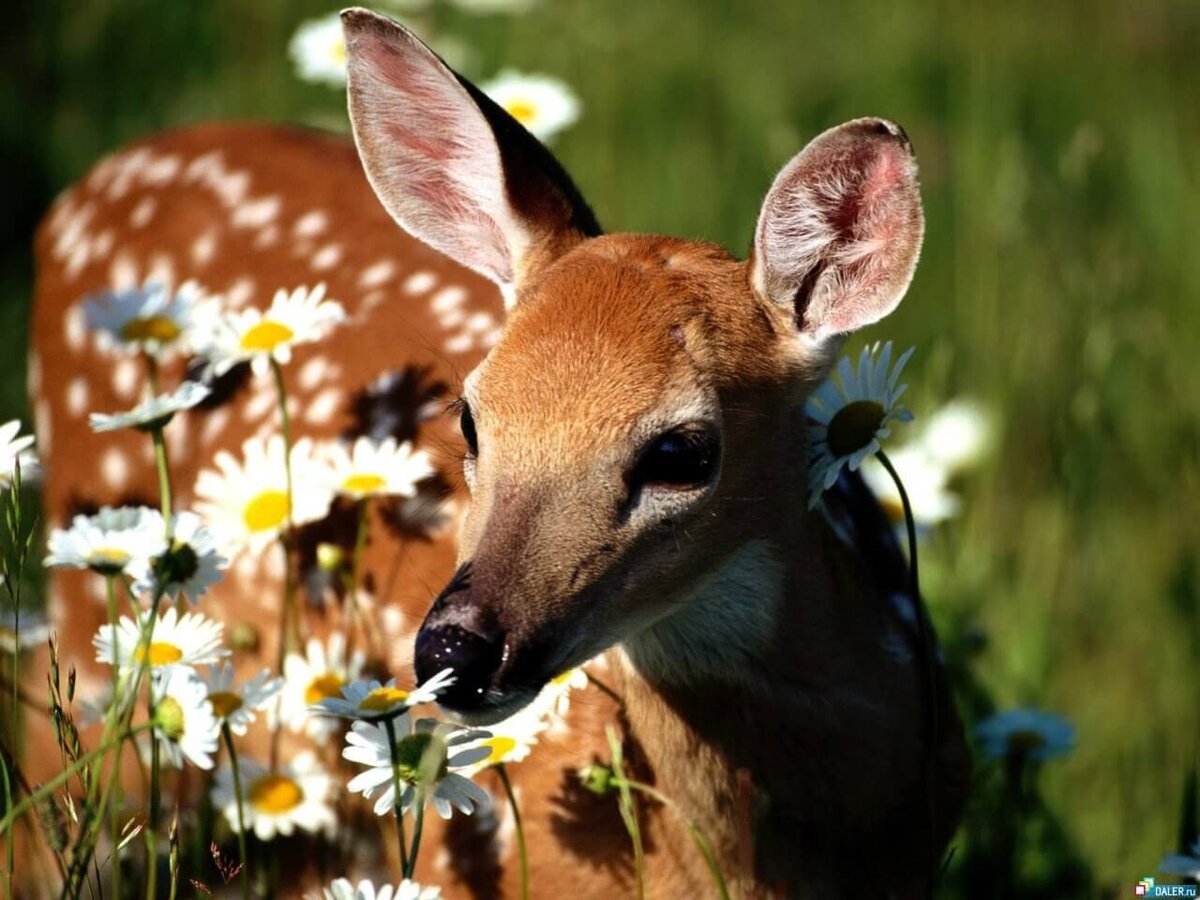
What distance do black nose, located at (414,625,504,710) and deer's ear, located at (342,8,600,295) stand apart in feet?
2.66

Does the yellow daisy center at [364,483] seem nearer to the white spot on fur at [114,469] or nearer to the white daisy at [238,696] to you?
the white daisy at [238,696]

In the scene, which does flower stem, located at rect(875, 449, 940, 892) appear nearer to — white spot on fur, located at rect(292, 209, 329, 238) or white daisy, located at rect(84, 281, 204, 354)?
white daisy, located at rect(84, 281, 204, 354)

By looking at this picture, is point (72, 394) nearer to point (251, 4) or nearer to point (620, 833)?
point (620, 833)

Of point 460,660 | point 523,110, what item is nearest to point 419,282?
point 523,110

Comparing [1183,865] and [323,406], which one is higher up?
[323,406]

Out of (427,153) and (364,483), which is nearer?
(427,153)

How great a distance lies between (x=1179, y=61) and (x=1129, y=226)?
1.25 m

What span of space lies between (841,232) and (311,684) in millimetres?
989

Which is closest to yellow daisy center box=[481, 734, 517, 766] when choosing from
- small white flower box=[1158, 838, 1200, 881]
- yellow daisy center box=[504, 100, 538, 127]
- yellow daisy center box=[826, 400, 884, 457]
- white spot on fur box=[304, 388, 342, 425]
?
yellow daisy center box=[826, 400, 884, 457]

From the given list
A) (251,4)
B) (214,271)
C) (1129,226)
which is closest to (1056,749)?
(214,271)

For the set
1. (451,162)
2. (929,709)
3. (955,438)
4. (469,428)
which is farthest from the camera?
(955,438)

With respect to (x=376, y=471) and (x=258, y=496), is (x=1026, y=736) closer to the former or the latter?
(x=376, y=471)

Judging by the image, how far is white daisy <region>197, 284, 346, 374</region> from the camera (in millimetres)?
3113

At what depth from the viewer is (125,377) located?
4035 mm
